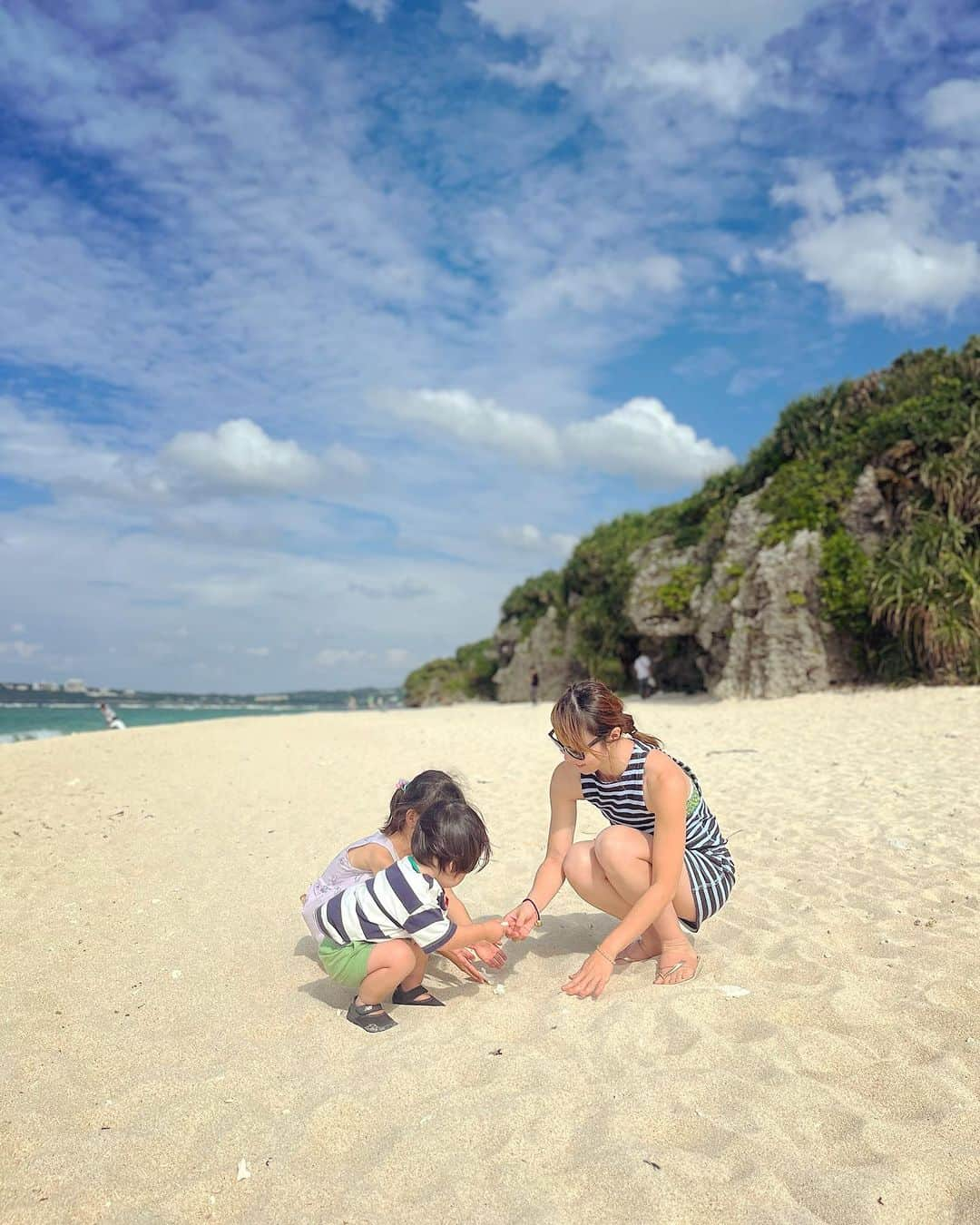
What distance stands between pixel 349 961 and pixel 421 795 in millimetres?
706

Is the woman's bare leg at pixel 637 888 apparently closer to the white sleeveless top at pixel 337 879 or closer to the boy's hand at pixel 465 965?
the boy's hand at pixel 465 965

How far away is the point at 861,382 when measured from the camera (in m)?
18.2

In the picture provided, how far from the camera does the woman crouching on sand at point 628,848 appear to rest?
3322 mm

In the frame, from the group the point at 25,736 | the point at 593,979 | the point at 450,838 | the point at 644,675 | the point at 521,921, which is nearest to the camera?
the point at 450,838

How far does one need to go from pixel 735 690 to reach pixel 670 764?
563 inches

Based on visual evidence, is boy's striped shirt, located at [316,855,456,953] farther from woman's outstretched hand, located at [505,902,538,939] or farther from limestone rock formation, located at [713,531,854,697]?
limestone rock formation, located at [713,531,854,697]

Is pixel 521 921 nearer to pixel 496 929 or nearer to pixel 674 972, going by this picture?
pixel 496 929

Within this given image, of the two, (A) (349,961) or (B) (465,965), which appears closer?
(A) (349,961)

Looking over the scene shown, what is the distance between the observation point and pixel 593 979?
3.28 meters

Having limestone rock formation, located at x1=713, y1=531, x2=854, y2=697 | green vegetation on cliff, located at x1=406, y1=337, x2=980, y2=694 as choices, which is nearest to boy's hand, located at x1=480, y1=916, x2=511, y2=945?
green vegetation on cliff, located at x1=406, y1=337, x2=980, y2=694

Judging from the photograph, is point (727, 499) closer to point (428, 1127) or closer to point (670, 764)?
point (670, 764)

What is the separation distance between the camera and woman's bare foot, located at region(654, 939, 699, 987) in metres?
3.45

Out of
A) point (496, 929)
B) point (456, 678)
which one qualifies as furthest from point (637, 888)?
point (456, 678)

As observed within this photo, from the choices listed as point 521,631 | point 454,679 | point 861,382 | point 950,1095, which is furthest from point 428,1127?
point 454,679
